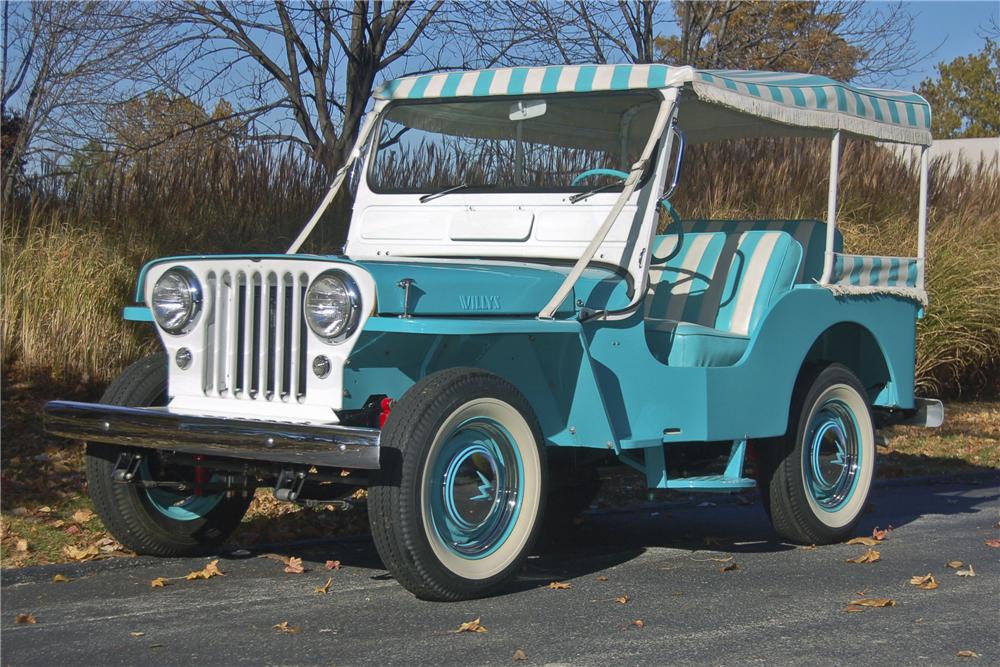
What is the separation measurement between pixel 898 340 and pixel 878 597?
233 cm

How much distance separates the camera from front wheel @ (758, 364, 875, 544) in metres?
6.39

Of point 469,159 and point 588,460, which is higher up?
point 469,159

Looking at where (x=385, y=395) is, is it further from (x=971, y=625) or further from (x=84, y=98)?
(x=84, y=98)

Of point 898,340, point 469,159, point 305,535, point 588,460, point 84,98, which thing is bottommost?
point 305,535

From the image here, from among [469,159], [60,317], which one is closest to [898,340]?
[469,159]

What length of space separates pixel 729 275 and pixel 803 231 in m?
0.75

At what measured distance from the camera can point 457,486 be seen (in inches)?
198

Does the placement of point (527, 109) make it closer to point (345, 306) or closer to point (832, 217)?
point (832, 217)

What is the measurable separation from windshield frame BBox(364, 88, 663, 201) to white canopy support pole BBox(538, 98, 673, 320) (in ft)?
0.19

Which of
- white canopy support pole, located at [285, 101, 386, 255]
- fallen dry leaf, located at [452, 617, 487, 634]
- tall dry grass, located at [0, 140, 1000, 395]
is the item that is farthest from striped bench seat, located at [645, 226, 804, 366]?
tall dry grass, located at [0, 140, 1000, 395]

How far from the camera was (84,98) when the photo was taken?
13.4 m

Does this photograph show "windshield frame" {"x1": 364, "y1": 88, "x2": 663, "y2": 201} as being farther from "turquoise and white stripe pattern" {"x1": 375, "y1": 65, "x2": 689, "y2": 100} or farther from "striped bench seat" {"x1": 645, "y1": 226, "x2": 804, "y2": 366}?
"striped bench seat" {"x1": 645, "y1": 226, "x2": 804, "y2": 366}

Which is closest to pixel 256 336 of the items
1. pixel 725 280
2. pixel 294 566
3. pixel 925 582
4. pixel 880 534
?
pixel 294 566

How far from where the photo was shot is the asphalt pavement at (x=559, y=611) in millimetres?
4316
